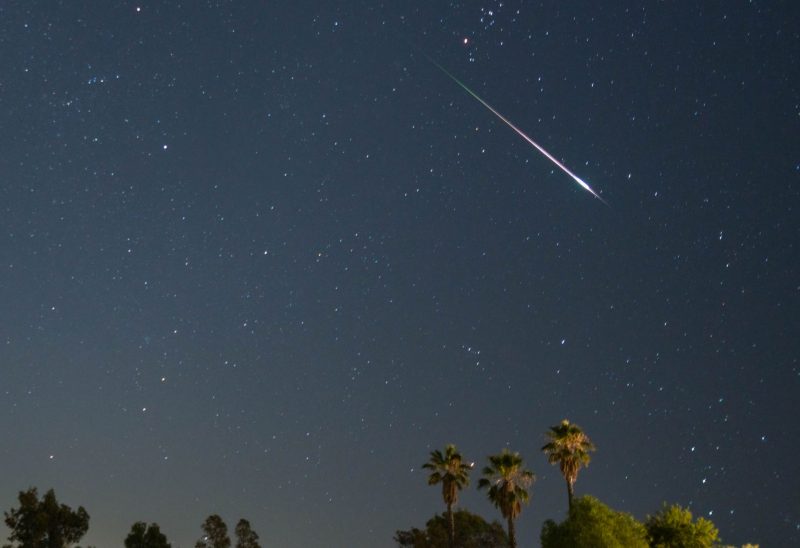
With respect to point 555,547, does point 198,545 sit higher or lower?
higher

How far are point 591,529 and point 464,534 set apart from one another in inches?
1424

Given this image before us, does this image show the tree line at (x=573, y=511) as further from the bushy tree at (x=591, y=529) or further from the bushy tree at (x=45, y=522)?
the bushy tree at (x=45, y=522)

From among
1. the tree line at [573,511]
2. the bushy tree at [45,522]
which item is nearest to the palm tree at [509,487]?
the tree line at [573,511]

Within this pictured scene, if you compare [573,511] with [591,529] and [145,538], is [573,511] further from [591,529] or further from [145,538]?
[145,538]

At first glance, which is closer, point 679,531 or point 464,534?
point 679,531

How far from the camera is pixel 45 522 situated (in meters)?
60.6

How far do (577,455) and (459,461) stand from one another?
8978 mm

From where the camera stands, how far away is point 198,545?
236ft

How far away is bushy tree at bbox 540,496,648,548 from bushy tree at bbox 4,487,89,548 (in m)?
36.4

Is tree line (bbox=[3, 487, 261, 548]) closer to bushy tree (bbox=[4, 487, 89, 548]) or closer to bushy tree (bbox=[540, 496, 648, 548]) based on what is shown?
bushy tree (bbox=[4, 487, 89, 548])

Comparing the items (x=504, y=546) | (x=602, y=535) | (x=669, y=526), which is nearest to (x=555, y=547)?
(x=602, y=535)

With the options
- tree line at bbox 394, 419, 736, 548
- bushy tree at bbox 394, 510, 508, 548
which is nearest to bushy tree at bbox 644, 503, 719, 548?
tree line at bbox 394, 419, 736, 548

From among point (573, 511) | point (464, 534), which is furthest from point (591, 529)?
point (464, 534)

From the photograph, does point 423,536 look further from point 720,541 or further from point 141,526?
point 720,541
